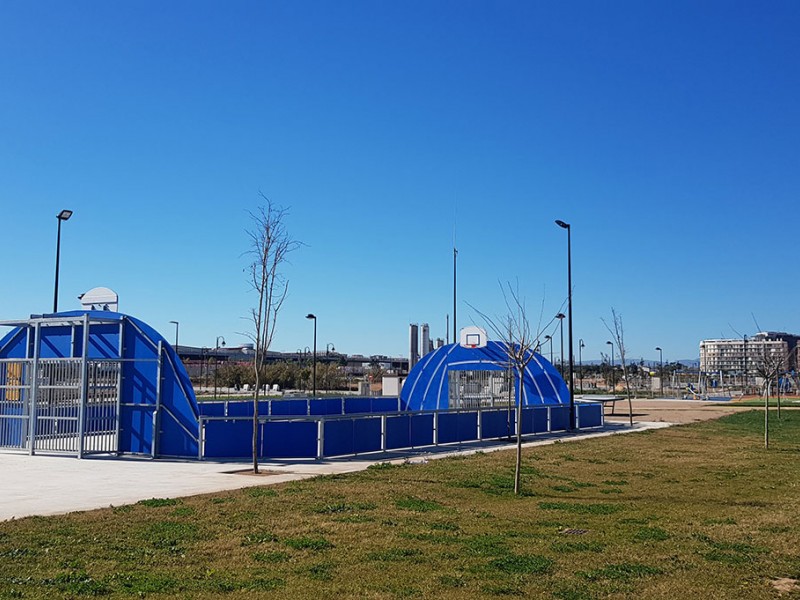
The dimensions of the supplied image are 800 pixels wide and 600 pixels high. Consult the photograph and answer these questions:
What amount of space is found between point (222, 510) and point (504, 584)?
18.6 ft

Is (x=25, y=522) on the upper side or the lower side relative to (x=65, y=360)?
lower

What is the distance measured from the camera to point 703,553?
8672 mm

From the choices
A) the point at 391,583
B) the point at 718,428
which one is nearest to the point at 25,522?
the point at 391,583

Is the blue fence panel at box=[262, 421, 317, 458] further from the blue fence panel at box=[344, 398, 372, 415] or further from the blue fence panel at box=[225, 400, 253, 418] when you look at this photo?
the blue fence panel at box=[344, 398, 372, 415]

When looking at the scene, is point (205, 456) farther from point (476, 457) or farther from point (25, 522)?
point (25, 522)

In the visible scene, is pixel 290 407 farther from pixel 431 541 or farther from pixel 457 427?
pixel 431 541

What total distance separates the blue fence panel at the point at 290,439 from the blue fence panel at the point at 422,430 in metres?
3.70

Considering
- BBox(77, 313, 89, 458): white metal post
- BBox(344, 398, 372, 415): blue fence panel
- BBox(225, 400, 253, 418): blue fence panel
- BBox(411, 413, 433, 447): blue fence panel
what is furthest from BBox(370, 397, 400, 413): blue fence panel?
BBox(77, 313, 89, 458): white metal post

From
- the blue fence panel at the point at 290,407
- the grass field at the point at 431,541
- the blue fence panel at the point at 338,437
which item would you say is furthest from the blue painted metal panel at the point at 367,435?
the blue fence panel at the point at 290,407

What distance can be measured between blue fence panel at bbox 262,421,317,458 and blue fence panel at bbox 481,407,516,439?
750 centimetres

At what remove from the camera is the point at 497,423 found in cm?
2653

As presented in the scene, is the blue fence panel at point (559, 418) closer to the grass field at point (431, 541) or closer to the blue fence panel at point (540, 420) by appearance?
the blue fence panel at point (540, 420)

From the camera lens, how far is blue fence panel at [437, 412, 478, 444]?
2400cm

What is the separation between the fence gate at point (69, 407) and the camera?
21.5 m
